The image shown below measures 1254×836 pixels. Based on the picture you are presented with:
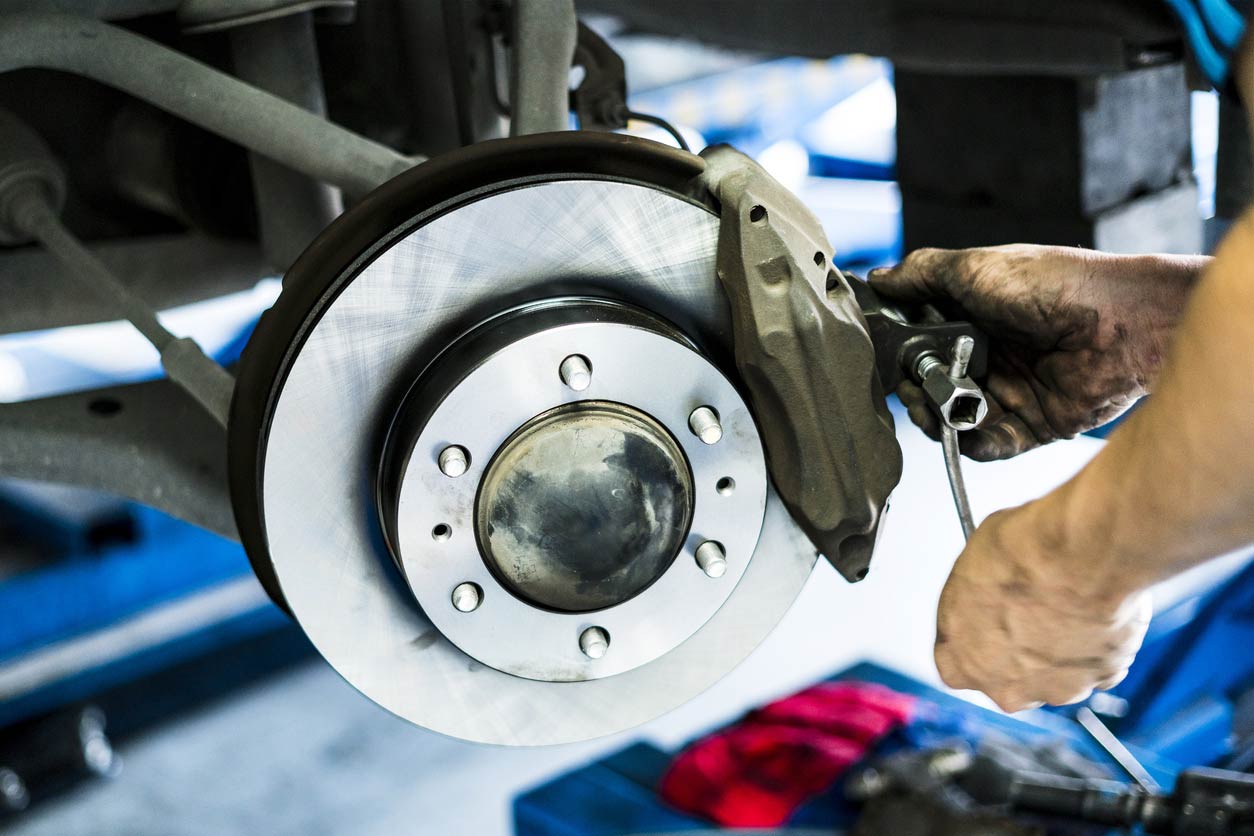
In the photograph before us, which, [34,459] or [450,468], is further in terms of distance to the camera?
[34,459]

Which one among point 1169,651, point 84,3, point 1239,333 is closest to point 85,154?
point 84,3


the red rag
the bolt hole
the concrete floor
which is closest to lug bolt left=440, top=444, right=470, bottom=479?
the bolt hole

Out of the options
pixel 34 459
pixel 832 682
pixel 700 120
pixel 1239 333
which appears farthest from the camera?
pixel 700 120

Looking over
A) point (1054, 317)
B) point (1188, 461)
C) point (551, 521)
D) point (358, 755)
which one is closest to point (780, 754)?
point (358, 755)

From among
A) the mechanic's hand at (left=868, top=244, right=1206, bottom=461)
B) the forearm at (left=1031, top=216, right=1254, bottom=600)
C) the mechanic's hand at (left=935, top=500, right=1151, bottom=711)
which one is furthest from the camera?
the mechanic's hand at (left=868, top=244, right=1206, bottom=461)

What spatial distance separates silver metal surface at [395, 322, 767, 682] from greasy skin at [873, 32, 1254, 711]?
0.35ft

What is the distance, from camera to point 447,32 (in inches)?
36.6

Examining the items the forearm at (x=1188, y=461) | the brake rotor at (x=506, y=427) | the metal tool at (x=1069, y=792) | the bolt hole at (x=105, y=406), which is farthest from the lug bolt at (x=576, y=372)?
the metal tool at (x=1069, y=792)

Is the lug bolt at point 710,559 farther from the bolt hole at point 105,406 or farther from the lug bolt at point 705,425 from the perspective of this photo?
the bolt hole at point 105,406

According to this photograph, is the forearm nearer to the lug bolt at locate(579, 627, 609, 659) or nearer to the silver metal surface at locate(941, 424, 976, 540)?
the silver metal surface at locate(941, 424, 976, 540)

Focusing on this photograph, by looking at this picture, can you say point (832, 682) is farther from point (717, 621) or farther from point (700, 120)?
point (700, 120)

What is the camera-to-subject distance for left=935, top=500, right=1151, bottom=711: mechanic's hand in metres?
0.51

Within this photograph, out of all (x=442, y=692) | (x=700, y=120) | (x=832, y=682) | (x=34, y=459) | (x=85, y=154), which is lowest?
(x=832, y=682)

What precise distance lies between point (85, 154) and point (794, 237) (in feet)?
2.05
